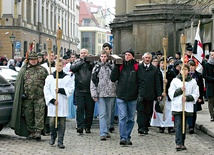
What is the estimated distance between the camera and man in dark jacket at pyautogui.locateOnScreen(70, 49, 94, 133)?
13609 millimetres

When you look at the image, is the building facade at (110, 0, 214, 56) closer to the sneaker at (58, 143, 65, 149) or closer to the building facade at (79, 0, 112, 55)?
the sneaker at (58, 143, 65, 149)

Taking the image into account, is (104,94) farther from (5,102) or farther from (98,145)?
(5,102)

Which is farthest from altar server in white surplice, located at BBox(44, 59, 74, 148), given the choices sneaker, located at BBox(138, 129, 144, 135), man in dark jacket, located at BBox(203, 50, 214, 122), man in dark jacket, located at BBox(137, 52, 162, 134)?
man in dark jacket, located at BBox(203, 50, 214, 122)

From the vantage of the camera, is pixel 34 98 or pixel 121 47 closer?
pixel 34 98

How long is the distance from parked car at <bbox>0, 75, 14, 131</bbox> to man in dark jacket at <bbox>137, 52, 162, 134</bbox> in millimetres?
3053

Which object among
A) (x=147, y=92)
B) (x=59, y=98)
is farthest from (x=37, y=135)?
(x=147, y=92)

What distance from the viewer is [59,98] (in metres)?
11.2

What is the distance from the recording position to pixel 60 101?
11219 millimetres

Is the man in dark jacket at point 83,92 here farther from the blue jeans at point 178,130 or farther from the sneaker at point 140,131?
the blue jeans at point 178,130

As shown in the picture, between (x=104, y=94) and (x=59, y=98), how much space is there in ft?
4.70

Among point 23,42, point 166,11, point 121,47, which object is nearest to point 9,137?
point 166,11

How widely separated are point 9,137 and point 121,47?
16843 mm

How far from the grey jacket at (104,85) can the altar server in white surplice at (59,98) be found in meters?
1.17

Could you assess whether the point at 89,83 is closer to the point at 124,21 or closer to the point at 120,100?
the point at 120,100
